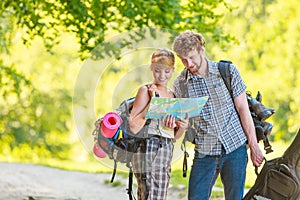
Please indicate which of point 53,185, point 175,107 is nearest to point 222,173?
point 175,107

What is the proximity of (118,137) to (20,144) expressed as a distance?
55.2 feet

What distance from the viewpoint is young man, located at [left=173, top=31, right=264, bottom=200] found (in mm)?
4016

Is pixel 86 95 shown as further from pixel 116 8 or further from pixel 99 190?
pixel 99 190

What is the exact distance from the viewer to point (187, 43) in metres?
3.90

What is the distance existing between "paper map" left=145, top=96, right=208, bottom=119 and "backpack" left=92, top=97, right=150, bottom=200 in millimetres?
180

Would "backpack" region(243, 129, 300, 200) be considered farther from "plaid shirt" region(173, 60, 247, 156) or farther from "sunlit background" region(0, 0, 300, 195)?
"sunlit background" region(0, 0, 300, 195)

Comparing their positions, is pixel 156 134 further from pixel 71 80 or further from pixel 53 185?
pixel 71 80

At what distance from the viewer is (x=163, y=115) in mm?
3867

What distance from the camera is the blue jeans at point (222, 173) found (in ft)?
13.3

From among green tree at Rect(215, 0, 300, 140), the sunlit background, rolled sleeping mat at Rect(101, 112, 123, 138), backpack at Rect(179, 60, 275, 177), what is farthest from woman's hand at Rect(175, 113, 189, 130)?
green tree at Rect(215, 0, 300, 140)

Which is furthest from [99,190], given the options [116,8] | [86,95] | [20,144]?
[20,144]

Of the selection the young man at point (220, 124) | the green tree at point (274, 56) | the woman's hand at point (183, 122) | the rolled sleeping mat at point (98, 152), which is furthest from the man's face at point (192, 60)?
the green tree at point (274, 56)

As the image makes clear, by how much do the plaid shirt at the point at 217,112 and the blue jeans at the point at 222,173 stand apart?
0.06 meters

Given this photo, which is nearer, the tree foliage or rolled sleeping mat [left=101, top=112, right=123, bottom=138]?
rolled sleeping mat [left=101, top=112, right=123, bottom=138]
